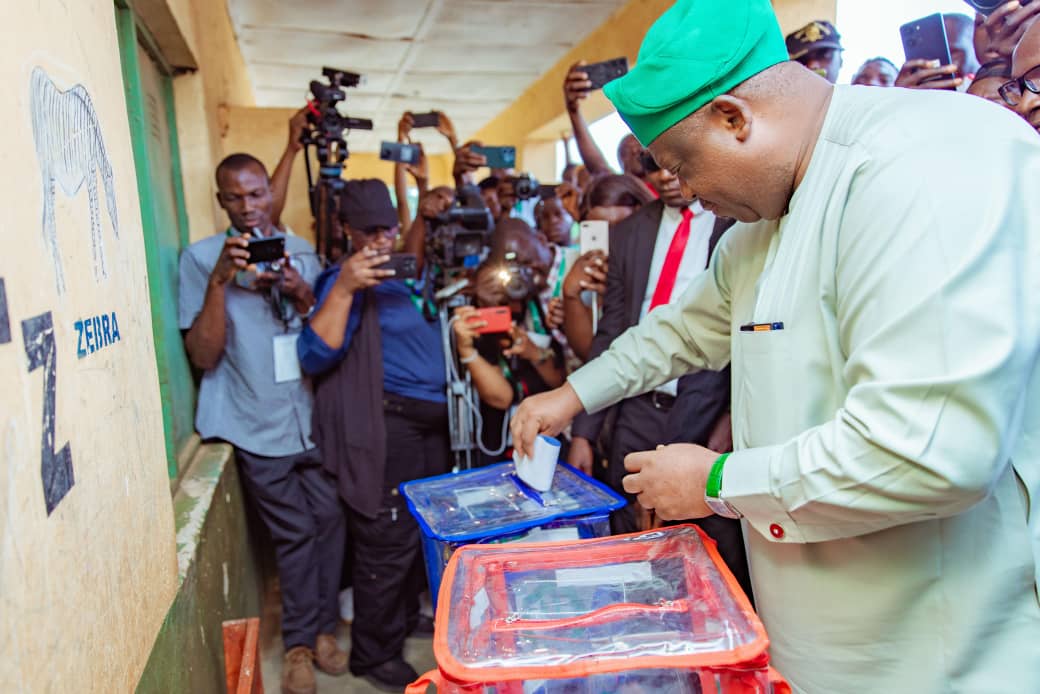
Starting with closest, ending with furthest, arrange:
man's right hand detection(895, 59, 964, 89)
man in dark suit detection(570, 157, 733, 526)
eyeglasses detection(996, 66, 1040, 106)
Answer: eyeglasses detection(996, 66, 1040, 106) → man's right hand detection(895, 59, 964, 89) → man in dark suit detection(570, 157, 733, 526)

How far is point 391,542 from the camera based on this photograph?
7.58 feet

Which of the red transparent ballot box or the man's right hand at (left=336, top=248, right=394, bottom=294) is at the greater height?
the man's right hand at (left=336, top=248, right=394, bottom=294)

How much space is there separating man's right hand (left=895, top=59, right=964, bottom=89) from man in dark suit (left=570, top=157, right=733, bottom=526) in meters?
0.49

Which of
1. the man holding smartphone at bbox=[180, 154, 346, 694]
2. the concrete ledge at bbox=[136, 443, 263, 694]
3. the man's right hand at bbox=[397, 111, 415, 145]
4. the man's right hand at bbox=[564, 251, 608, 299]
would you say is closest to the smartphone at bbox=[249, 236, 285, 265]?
the man holding smartphone at bbox=[180, 154, 346, 694]

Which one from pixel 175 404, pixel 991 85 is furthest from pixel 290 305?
pixel 991 85

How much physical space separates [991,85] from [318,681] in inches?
97.9

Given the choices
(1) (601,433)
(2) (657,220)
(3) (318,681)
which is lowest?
(3) (318,681)

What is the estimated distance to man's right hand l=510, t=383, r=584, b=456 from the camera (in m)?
1.30

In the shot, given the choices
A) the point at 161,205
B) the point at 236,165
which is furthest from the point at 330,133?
the point at 161,205

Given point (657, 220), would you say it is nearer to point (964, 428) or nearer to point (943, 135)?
point (943, 135)

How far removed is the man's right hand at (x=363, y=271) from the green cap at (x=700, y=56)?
1205mm

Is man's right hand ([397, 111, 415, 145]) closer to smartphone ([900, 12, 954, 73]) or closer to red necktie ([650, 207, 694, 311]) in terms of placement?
red necktie ([650, 207, 694, 311])

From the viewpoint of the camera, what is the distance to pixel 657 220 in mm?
1979

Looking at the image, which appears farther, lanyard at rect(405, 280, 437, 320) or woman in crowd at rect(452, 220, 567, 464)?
lanyard at rect(405, 280, 437, 320)
